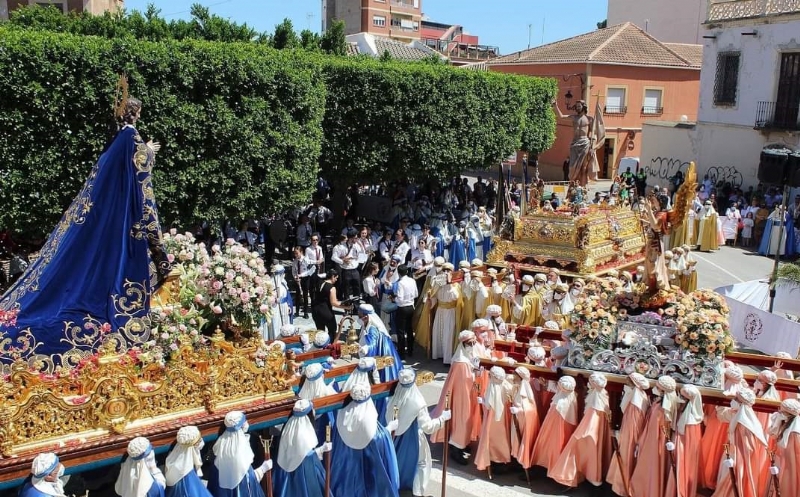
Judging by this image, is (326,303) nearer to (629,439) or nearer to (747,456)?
(629,439)

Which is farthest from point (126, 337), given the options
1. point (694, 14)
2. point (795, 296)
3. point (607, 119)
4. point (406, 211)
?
point (694, 14)

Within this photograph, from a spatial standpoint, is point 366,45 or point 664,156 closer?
point 664,156

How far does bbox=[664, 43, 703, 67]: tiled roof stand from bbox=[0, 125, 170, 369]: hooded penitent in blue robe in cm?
3537

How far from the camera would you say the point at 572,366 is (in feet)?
27.0

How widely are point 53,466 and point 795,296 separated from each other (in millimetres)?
11665

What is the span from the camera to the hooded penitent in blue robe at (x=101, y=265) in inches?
265

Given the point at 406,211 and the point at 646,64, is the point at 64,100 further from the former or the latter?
the point at 646,64

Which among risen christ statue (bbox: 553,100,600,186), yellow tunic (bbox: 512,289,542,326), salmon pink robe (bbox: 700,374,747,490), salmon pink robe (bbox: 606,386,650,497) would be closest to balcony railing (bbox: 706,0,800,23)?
risen christ statue (bbox: 553,100,600,186)

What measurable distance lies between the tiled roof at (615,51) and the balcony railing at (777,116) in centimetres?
947

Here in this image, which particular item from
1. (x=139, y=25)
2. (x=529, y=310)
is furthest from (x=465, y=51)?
(x=529, y=310)

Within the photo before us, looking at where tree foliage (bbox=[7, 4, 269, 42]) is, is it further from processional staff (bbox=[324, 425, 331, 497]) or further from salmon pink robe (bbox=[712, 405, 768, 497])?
salmon pink robe (bbox=[712, 405, 768, 497])

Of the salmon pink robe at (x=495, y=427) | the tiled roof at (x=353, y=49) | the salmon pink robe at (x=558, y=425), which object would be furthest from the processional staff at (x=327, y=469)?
the tiled roof at (x=353, y=49)

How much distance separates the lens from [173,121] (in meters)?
12.2

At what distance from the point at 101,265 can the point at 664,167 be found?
28702 millimetres
